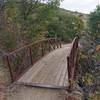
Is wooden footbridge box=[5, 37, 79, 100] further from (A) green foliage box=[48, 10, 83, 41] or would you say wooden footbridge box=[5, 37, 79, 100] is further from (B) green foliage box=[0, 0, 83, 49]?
(A) green foliage box=[48, 10, 83, 41]

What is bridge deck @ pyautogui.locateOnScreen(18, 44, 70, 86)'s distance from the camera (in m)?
7.57

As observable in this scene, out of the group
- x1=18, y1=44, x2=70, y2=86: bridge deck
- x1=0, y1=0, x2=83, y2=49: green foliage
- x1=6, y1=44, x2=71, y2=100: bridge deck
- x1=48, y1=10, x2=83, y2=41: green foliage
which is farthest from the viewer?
x1=48, y1=10, x2=83, y2=41: green foliage

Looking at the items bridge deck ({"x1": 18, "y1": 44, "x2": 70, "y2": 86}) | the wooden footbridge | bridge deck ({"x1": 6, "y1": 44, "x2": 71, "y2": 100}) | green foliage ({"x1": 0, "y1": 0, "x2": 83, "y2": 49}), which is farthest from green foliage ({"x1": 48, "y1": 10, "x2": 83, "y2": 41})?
bridge deck ({"x1": 6, "y1": 44, "x2": 71, "y2": 100})

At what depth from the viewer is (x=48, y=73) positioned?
27.7 ft

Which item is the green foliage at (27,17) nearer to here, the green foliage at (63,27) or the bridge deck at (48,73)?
the bridge deck at (48,73)

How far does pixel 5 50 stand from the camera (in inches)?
→ 404

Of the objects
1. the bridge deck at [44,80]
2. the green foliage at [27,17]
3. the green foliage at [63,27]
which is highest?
the green foliage at [27,17]

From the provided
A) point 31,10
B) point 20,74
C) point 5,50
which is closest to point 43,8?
point 31,10

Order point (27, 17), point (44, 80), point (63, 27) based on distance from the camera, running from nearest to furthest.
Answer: point (44, 80), point (27, 17), point (63, 27)

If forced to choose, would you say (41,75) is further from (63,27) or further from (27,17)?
(63,27)

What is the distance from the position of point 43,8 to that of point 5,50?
381 centimetres

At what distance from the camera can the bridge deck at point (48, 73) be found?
757 centimetres

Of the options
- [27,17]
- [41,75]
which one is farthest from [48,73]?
[27,17]

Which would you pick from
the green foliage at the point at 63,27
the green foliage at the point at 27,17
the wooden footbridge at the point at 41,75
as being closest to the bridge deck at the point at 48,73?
the wooden footbridge at the point at 41,75
